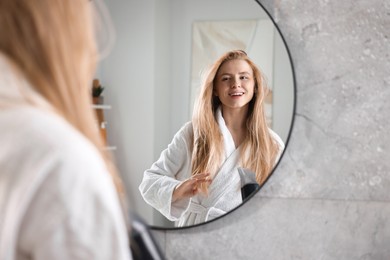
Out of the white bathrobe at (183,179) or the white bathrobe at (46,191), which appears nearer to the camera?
the white bathrobe at (46,191)

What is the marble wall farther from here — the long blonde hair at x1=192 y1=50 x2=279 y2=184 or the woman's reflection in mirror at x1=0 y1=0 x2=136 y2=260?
the woman's reflection in mirror at x1=0 y1=0 x2=136 y2=260

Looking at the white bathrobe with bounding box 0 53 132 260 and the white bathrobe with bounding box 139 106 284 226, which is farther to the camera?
the white bathrobe with bounding box 139 106 284 226

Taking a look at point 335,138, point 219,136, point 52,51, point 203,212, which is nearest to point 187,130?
point 219,136

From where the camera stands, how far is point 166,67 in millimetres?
1431

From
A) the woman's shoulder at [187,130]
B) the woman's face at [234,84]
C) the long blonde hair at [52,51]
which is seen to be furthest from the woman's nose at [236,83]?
the long blonde hair at [52,51]

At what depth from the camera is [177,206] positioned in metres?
1.44

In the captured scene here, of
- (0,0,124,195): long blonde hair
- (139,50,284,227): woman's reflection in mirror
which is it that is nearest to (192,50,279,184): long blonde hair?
(139,50,284,227): woman's reflection in mirror

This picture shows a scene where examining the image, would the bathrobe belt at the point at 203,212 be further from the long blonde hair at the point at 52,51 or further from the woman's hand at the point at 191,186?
the long blonde hair at the point at 52,51

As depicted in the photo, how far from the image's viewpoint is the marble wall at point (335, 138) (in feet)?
4.51

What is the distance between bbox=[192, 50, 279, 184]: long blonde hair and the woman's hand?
1 centimetres

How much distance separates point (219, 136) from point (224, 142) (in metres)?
0.02

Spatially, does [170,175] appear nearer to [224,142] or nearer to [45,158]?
[224,142]

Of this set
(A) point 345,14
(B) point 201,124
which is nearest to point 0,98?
(B) point 201,124

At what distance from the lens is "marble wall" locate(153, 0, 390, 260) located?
54.2 inches
